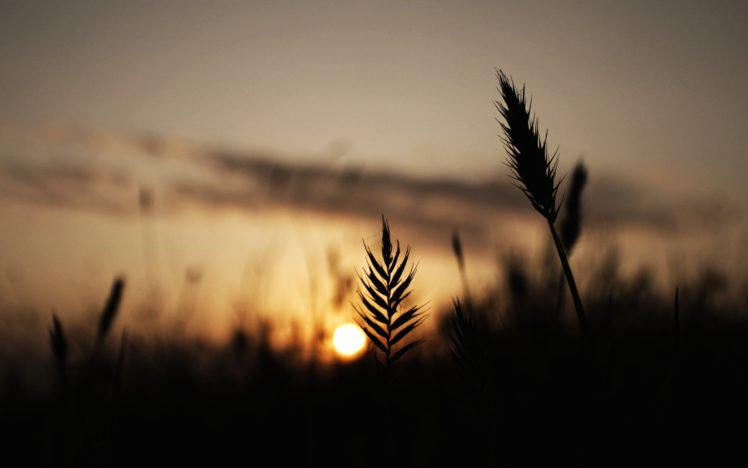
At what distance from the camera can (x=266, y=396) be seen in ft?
9.93

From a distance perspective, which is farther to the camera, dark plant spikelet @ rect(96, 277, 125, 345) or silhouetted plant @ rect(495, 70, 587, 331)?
dark plant spikelet @ rect(96, 277, 125, 345)

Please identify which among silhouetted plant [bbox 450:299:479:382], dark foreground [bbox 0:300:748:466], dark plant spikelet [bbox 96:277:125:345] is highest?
dark plant spikelet [bbox 96:277:125:345]

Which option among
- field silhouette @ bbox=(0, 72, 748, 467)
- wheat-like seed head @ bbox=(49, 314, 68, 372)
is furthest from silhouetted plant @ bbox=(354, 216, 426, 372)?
wheat-like seed head @ bbox=(49, 314, 68, 372)

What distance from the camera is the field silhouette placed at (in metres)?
0.97

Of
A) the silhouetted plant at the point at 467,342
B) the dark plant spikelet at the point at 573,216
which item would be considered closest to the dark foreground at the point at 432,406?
the silhouetted plant at the point at 467,342

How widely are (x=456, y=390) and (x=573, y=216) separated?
5.22 feet

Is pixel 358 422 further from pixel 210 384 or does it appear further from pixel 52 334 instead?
pixel 52 334

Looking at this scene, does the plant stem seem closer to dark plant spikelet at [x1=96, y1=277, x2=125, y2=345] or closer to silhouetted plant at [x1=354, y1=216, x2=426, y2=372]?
silhouetted plant at [x1=354, y1=216, x2=426, y2=372]

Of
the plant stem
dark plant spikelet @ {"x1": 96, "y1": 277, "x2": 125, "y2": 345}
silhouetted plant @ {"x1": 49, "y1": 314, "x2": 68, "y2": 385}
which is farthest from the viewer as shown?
dark plant spikelet @ {"x1": 96, "y1": 277, "x2": 125, "y2": 345}

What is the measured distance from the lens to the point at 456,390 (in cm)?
311

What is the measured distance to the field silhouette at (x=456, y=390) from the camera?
97 centimetres

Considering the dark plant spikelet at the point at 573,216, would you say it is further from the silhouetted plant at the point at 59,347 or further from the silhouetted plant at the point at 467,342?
the silhouetted plant at the point at 59,347

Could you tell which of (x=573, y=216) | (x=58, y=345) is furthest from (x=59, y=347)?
(x=573, y=216)

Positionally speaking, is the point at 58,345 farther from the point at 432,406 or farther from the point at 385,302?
the point at 432,406
